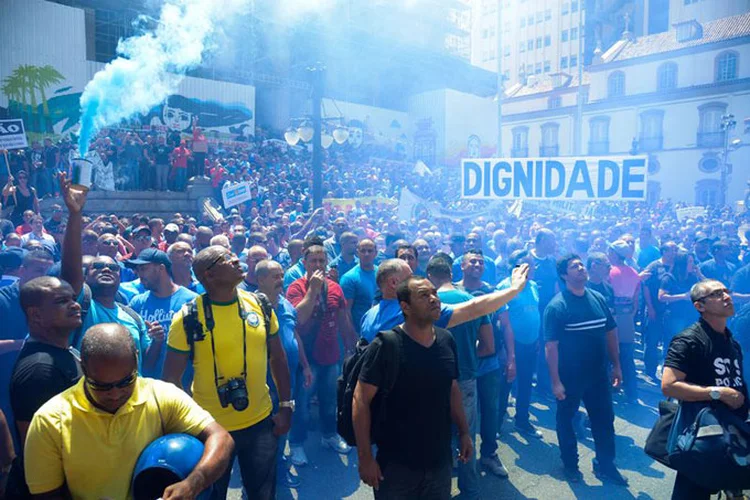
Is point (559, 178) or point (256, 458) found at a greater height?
point (559, 178)

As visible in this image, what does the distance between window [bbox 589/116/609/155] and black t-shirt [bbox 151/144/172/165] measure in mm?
32840

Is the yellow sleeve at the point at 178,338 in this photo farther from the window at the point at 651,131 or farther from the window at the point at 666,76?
the window at the point at 666,76

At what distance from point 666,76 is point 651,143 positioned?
14.9ft

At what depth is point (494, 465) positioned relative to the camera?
14.4ft

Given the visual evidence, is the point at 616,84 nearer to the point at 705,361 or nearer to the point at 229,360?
the point at 705,361

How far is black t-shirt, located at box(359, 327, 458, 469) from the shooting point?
2641 millimetres

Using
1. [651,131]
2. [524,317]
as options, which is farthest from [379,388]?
[651,131]

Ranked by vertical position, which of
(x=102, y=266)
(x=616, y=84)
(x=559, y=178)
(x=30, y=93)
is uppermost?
(x=616, y=84)

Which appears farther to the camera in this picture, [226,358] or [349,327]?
[349,327]

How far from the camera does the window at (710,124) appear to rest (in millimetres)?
34188

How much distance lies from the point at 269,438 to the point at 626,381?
4499mm

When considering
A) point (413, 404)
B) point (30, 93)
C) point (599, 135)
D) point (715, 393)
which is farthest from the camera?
point (599, 135)

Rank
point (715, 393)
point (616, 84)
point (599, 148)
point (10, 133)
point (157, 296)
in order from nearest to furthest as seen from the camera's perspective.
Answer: point (715, 393), point (157, 296), point (10, 133), point (616, 84), point (599, 148)

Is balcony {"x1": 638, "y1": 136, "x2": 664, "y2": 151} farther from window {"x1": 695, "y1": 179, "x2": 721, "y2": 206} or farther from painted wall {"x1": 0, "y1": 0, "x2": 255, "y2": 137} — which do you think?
painted wall {"x1": 0, "y1": 0, "x2": 255, "y2": 137}
